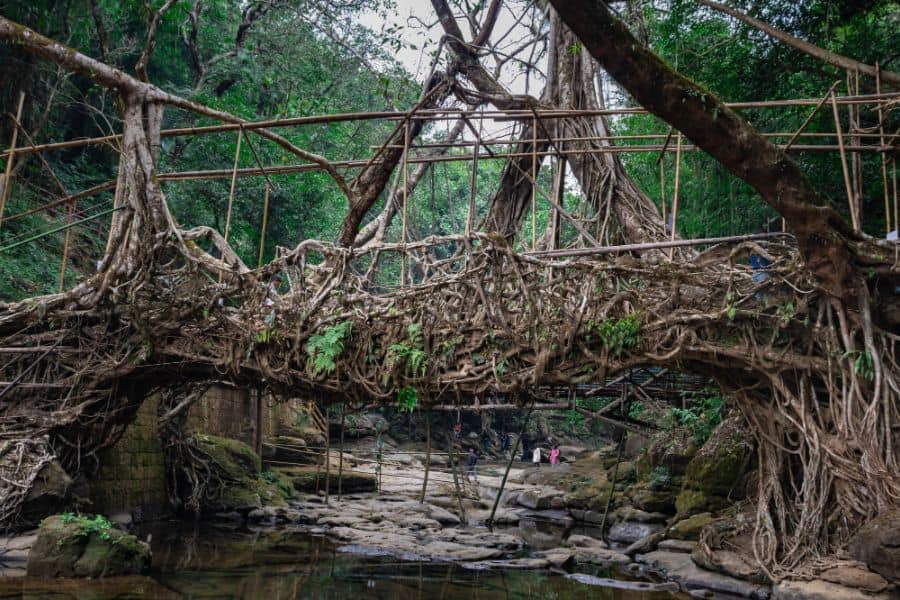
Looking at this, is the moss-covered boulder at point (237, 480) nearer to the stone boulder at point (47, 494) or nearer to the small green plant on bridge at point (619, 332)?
the stone boulder at point (47, 494)

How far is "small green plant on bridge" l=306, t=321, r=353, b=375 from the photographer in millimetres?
8977

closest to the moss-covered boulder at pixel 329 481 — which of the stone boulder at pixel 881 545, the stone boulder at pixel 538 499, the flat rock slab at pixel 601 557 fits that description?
the stone boulder at pixel 538 499

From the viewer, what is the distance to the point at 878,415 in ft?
23.6

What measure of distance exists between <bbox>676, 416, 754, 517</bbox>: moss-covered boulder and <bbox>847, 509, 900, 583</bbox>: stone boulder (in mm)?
4142

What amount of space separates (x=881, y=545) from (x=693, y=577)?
269cm

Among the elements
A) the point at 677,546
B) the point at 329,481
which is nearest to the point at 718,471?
the point at 677,546

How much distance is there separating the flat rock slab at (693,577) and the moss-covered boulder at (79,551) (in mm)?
6026

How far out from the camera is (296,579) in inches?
329

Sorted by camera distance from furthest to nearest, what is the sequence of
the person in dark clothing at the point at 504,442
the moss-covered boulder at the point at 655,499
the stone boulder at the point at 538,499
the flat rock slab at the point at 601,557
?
the person in dark clothing at the point at 504,442 < the stone boulder at the point at 538,499 < the moss-covered boulder at the point at 655,499 < the flat rock slab at the point at 601,557

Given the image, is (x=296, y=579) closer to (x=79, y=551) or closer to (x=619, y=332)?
(x=79, y=551)

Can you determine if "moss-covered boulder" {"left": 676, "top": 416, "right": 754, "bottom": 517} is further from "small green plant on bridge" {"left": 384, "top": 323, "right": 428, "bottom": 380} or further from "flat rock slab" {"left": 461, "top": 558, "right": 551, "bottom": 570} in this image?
"small green plant on bridge" {"left": 384, "top": 323, "right": 428, "bottom": 380}

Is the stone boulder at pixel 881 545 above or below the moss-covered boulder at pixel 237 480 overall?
above

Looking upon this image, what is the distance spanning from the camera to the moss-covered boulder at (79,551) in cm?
766

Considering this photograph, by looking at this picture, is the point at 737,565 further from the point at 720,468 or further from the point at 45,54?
the point at 45,54
